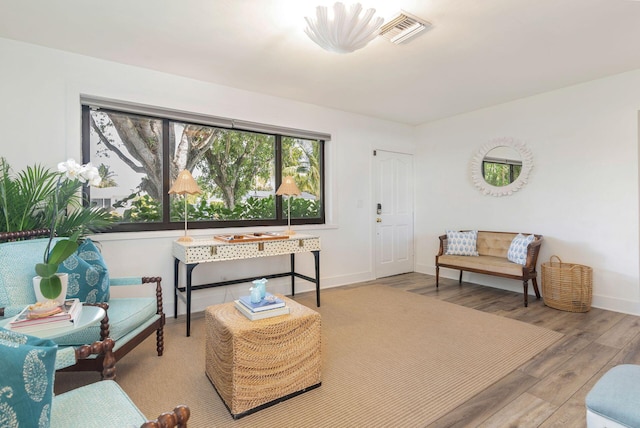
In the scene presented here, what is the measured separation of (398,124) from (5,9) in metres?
4.57

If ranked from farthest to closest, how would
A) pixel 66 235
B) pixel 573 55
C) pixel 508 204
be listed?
pixel 508 204, pixel 573 55, pixel 66 235

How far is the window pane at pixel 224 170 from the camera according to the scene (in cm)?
350

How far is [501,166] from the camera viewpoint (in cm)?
435

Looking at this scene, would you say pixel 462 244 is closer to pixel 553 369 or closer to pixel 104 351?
pixel 553 369

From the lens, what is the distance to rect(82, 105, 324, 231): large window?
3.13m

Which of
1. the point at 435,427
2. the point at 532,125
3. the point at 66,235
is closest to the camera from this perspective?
the point at 435,427

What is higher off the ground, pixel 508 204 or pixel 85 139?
pixel 85 139

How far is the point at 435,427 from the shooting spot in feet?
5.33

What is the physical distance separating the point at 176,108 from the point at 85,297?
2.02m

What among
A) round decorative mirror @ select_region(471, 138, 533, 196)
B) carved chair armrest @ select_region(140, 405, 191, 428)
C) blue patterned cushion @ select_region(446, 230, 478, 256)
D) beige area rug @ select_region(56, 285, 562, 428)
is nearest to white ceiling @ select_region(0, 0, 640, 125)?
round decorative mirror @ select_region(471, 138, 533, 196)

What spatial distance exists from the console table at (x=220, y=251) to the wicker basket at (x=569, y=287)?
2551mm

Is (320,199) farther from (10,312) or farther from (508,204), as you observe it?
(10,312)

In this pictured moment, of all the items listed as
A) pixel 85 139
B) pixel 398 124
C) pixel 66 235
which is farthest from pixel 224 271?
pixel 398 124

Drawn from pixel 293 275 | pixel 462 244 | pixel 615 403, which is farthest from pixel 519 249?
pixel 615 403
